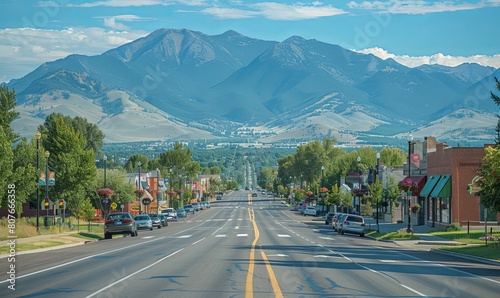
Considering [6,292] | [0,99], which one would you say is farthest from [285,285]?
[0,99]

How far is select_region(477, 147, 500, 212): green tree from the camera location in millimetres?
36062

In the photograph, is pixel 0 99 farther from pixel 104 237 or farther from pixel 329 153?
pixel 329 153

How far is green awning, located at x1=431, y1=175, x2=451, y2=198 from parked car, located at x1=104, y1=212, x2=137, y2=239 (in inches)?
1044

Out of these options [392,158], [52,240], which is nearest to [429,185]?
[52,240]

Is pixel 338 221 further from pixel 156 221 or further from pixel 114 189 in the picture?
pixel 114 189

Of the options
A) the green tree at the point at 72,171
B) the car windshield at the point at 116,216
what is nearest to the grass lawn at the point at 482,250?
the car windshield at the point at 116,216

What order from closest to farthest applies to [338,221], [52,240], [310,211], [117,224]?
[52,240] < [117,224] < [338,221] < [310,211]

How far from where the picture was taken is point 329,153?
179 meters

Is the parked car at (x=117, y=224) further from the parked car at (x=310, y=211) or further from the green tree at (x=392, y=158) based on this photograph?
the green tree at (x=392, y=158)

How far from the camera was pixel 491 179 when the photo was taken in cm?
3691

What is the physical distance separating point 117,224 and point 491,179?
2858 centimetres

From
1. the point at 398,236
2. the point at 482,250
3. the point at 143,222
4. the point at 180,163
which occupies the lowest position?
the point at 398,236

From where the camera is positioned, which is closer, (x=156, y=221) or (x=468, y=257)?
(x=468, y=257)

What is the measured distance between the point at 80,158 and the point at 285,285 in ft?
154
